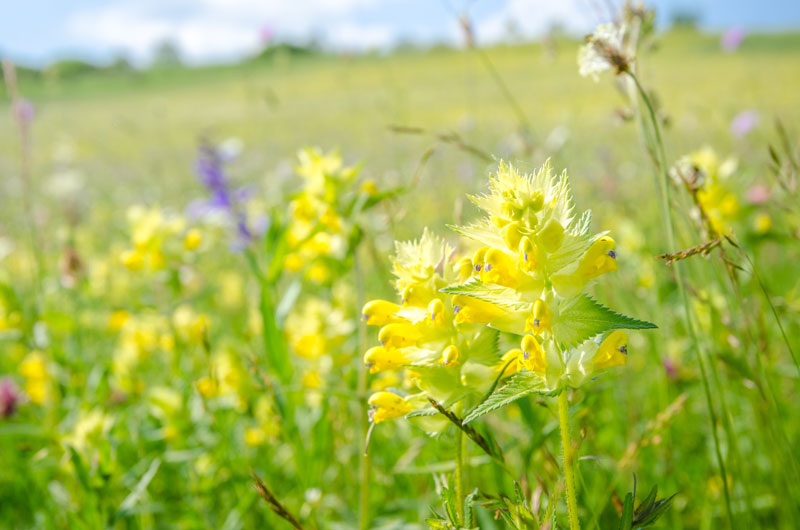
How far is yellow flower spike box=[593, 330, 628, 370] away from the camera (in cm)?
77

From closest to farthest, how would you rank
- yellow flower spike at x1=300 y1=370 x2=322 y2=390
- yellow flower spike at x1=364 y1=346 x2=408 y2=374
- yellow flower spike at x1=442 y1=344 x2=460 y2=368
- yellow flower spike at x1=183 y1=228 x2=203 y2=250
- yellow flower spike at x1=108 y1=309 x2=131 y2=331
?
yellow flower spike at x1=442 y1=344 x2=460 y2=368
yellow flower spike at x1=364 y1=346 x2=408 y2=374
yellow flower spike at x1=300 y1=370 x2=322 y2=390
yellow flower spike at x1=183 y1=228 x2=203 y2=250
yellow flower spike at x1=108 y1=309 x2=131 y2=331

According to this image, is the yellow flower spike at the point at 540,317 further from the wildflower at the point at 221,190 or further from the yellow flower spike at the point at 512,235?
the wildflower at the point at 221,190

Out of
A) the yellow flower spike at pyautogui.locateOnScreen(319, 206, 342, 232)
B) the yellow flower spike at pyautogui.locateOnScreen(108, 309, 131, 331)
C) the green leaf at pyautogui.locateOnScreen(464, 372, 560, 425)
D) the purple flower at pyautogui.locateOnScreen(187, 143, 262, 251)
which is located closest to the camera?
the green leaf at pyautogui.locateOnScreen(464, 372, 560, 425)

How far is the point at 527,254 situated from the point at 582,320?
11 centimetres

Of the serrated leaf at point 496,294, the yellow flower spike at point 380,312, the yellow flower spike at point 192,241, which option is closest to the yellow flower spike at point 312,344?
the yellow flower spike at point 192,241

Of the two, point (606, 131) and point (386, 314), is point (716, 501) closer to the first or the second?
point (386, 314)

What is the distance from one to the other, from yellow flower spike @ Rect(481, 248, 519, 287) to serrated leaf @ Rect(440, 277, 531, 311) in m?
0.02

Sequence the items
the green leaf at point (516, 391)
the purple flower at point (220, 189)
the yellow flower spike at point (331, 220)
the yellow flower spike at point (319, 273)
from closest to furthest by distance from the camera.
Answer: the green leaf at point (516, 391)
the yellow flower spike at point (331, 220)
the yellow flower spike at point (319, 273)
the purple flower at point (220, 189)

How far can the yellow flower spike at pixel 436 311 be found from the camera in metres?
0.82

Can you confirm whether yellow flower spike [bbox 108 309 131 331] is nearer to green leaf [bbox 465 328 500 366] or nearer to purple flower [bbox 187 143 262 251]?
purple flower [bbox 187 143 262 251]

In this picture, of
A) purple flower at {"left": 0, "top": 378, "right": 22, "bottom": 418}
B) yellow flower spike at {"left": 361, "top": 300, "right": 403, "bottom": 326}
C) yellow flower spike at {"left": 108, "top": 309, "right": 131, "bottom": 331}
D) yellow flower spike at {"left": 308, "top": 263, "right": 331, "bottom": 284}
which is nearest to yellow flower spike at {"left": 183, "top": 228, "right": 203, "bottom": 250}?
yellow flower spike at {"left": 308, "top": 263, "right": 331, "bottom": 284}

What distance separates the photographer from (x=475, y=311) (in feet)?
2.54

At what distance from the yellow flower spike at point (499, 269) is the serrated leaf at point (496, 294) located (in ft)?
0.06

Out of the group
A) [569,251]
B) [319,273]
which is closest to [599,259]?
[569,251]
